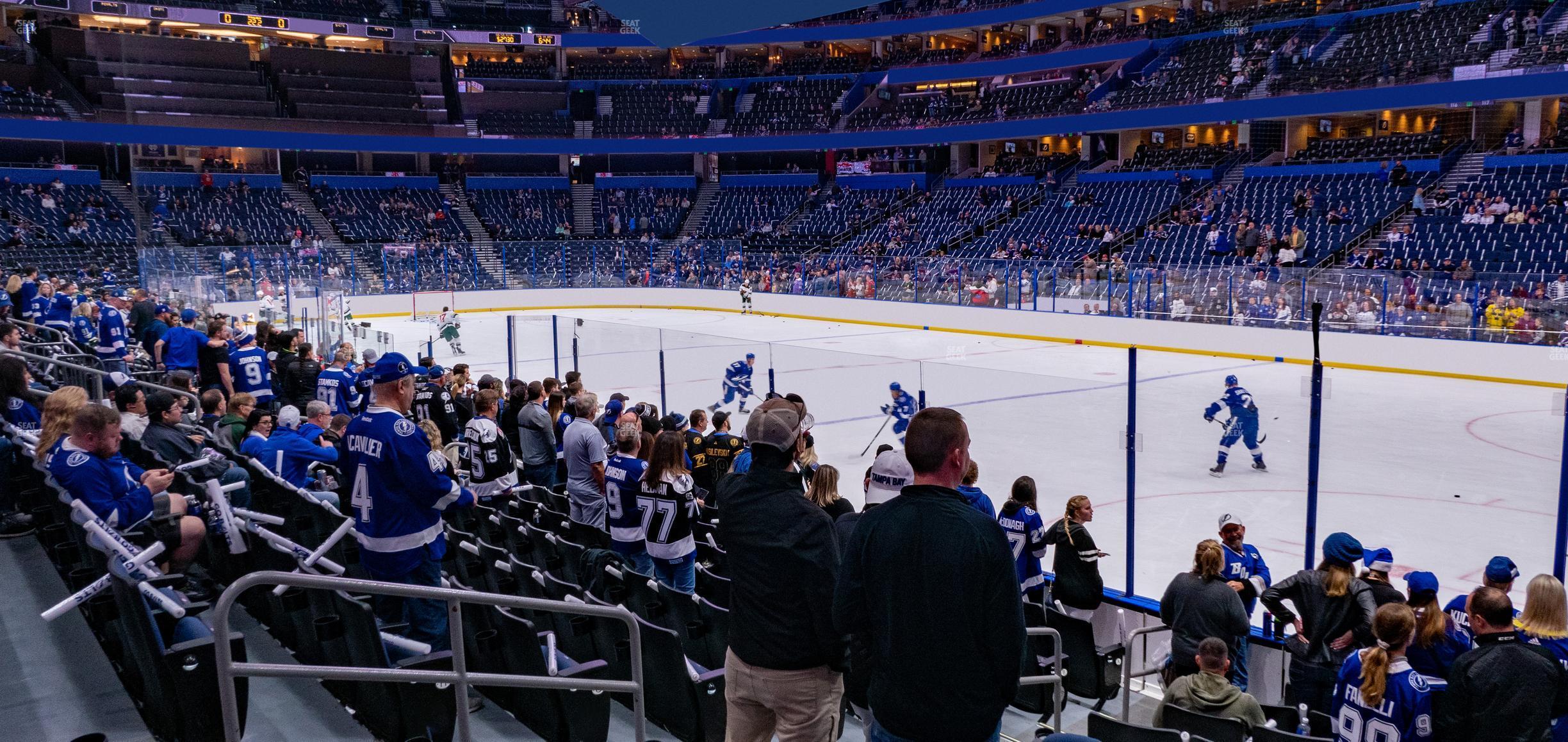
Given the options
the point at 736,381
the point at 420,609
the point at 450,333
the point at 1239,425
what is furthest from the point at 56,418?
the point at 450,333

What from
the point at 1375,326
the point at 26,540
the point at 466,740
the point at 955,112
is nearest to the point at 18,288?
the point at 26,540

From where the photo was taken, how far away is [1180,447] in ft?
39.1

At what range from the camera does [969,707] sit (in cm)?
274

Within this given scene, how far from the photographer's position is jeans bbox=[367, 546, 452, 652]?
5.01 meters

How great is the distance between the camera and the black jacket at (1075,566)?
6.91 m

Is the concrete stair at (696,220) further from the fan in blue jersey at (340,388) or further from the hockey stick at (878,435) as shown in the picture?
the hockey stick at (878,435)

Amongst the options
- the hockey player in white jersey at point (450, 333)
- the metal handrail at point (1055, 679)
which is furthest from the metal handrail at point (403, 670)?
the hockey player in white jersey at point (450, 333)

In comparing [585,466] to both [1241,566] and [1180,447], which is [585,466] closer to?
[1241,566]

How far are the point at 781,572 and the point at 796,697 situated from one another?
1.26 feet

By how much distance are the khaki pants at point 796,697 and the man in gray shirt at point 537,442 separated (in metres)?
5.96

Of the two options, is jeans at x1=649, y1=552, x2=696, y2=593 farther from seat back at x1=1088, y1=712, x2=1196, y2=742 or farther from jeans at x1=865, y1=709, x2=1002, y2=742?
jeans at x1=865, y1=709, x2=1002, y2=742

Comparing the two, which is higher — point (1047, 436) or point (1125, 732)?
point (1047, 436)

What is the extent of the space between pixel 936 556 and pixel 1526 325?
1926 cm

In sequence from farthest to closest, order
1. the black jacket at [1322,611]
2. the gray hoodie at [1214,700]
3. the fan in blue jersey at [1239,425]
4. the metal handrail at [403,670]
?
1. the fan in blue jersey at [1239,425]
2. the black jacket at [1322,611]
3. the gray hoodie at [1214,700]
4. the metal handrail at [403,670]
